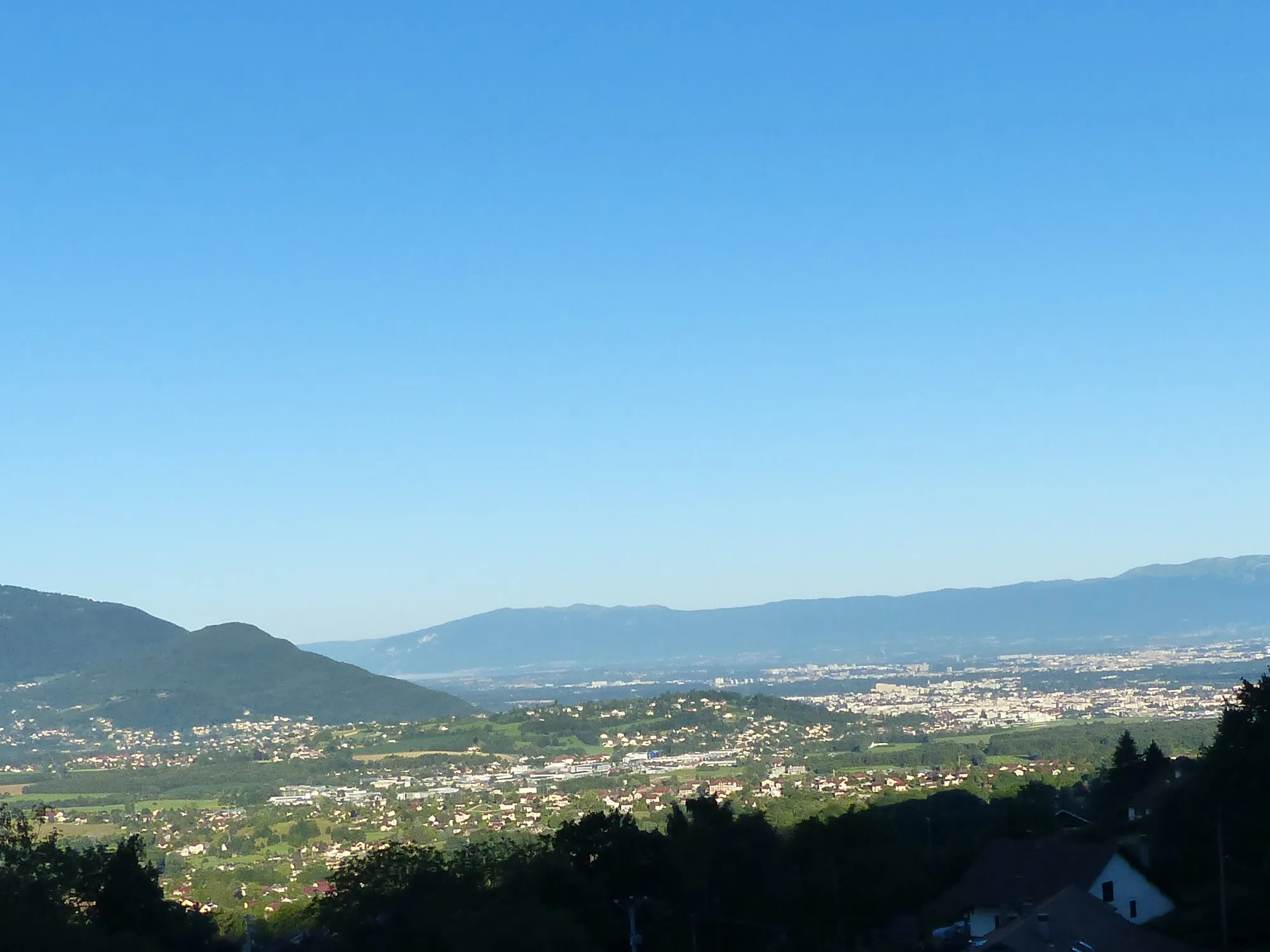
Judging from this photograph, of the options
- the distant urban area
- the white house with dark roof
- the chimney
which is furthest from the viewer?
the distant urban area

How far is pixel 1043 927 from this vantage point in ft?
98.1

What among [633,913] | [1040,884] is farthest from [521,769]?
[633,913]

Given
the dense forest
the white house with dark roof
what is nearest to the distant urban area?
the dense forest

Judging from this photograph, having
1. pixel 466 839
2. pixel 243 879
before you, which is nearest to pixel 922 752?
pixel 466 839

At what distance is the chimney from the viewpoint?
29.7m

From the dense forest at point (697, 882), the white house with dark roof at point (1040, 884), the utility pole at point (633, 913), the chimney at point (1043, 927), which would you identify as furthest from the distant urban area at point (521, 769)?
the chimney at point (1043, 927)

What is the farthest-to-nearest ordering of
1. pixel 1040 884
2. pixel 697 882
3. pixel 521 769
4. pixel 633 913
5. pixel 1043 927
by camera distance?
1. pixel 521 769
2. pixel 697 882
3. pixel 1040 884
4. pixel 633 913
5. pixel 1043 927

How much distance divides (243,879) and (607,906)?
41.4 metres

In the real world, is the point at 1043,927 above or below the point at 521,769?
above

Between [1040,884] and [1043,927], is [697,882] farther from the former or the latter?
[1043,927]

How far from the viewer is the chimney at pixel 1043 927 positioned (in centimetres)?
2973

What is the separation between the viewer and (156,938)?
35344 mm

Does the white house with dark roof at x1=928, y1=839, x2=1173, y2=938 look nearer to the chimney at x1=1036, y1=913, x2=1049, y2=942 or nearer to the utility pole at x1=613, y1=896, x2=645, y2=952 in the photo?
the chimney at x1=1036, y1=913, x2=1049, y2=942

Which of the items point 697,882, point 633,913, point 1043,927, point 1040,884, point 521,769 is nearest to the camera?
point 1043,927
